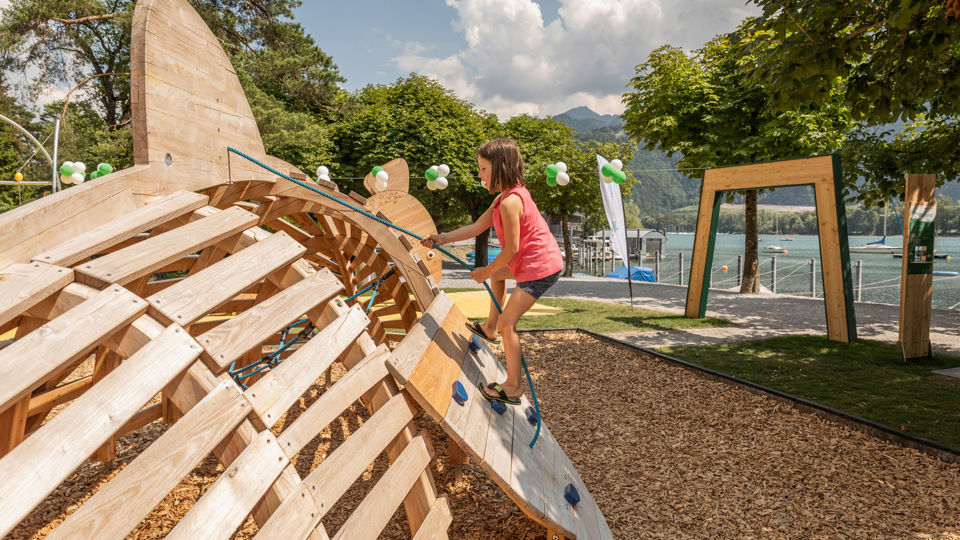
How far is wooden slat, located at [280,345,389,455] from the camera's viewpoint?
2.00 meters

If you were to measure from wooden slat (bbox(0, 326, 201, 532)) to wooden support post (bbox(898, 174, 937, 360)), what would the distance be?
903 cm

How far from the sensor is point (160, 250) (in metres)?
2.25

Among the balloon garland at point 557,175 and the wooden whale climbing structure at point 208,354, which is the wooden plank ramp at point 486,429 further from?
the balloon garland at point 557,175

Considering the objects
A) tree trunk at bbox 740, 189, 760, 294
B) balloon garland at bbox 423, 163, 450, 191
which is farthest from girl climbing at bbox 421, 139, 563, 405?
tree trunk at bbox 740, 189, 760, 294

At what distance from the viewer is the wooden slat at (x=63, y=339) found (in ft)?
4.90

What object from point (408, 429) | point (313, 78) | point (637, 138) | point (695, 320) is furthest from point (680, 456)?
point (313, 78)

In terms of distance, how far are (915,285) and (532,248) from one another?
6.97m

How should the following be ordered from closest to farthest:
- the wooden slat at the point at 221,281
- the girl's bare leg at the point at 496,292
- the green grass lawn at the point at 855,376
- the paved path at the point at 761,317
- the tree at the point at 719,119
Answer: the wooden slat at the point at 221,281
the girl's bare leg at the point at 496,292
the green grass lawn at the point at 855,376
the paved path at the point at 761,317
the tree at the point at 719,119

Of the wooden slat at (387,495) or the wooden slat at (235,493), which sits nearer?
the wooden slat at (235,493)

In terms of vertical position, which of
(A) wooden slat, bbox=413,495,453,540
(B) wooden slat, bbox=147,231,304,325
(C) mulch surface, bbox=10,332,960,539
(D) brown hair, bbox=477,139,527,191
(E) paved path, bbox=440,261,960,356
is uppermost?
(D) brown hair, bbox=477,139,527,191

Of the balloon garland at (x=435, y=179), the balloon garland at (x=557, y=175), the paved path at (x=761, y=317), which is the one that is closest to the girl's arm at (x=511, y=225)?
the balloon garland at (x=435, y=179)

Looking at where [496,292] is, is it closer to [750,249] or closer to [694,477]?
[694,477]

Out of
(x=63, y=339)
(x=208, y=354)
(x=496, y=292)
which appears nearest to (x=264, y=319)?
(x=208, y=354)

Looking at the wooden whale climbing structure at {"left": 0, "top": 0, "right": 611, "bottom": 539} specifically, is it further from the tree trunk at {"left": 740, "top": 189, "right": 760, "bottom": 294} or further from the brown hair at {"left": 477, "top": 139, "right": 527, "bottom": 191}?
the tree trunk at {"left": 740, "top": 189, "right": 760, "bottom": 294}
